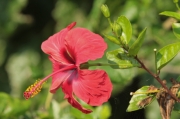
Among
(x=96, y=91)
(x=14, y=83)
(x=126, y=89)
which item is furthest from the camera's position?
(x=14, y=83)

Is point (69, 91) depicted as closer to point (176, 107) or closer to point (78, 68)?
point (78, 68)

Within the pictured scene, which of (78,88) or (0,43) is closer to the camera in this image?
(78,88)

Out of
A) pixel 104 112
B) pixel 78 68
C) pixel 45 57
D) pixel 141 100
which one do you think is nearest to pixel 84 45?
pixel 78 68

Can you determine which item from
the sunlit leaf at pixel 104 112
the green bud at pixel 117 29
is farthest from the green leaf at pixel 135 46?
the sunlit leaf at pixel 104 112

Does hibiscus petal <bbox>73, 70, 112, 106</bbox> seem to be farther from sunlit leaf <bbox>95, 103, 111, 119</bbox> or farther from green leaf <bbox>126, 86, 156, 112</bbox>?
sunlit leaf <bbox>95, 103, 111, 119</bbox>

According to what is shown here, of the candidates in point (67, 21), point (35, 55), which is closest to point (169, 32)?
point (67, 21)

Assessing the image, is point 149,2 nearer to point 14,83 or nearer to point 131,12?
point 131,12
